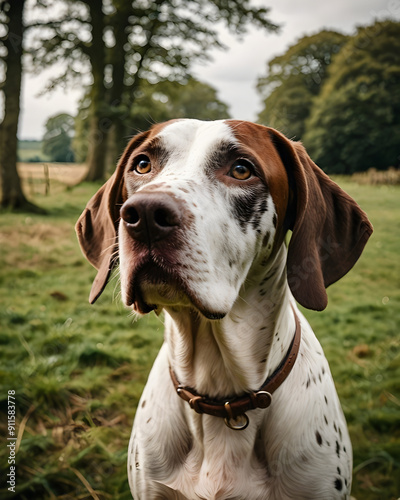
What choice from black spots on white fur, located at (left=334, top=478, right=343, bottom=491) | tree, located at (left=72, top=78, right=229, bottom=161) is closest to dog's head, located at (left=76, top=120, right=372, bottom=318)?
black spots on white fur, located at (left=334, top=478, right=343, bottom=491)

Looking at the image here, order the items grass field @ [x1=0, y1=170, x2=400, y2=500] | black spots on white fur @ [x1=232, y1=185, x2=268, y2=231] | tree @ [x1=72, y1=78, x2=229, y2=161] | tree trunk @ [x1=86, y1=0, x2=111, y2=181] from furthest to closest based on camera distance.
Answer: tree @ [x1=72, y1=78, x2=229, y2=161]
tree trunk @ [x1=86, y1=0, x2=111, y2=181]
grass field @ [x1=0, y1=170, x2=400, y2=500]
black spots on white fur @ [x1=232, y1=185, x2=268, y2=231]

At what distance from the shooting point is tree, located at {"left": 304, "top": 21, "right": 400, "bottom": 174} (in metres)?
6.24

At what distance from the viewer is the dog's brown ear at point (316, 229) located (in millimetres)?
1614

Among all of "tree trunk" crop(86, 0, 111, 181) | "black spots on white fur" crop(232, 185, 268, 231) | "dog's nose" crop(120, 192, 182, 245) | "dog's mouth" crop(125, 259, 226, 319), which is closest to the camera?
"dog's nose" crop(120, 192, 182, 245)

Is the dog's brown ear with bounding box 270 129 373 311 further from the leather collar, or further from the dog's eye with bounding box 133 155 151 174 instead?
the dog's eye with bounding box 133 155 151 174

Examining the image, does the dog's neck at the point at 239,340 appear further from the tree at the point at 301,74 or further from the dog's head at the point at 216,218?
the tree at the point at 301,74

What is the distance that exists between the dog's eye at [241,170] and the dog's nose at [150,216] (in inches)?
17.4

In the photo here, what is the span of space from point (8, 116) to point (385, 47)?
807 centimetres

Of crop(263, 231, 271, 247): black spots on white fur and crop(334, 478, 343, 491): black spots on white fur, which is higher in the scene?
crop(263, 231, 271, 247): black spots on white fur

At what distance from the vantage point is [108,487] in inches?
95.5

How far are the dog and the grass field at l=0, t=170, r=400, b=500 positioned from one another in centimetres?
44

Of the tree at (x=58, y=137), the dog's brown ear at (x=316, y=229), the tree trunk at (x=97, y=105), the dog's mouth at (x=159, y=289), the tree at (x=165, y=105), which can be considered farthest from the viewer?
the tree at (x=165, y=105)

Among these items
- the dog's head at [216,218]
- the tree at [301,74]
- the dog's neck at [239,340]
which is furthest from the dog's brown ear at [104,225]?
the tree at [301,74]

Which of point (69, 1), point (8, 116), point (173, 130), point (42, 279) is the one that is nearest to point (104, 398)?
point (173, 130)
